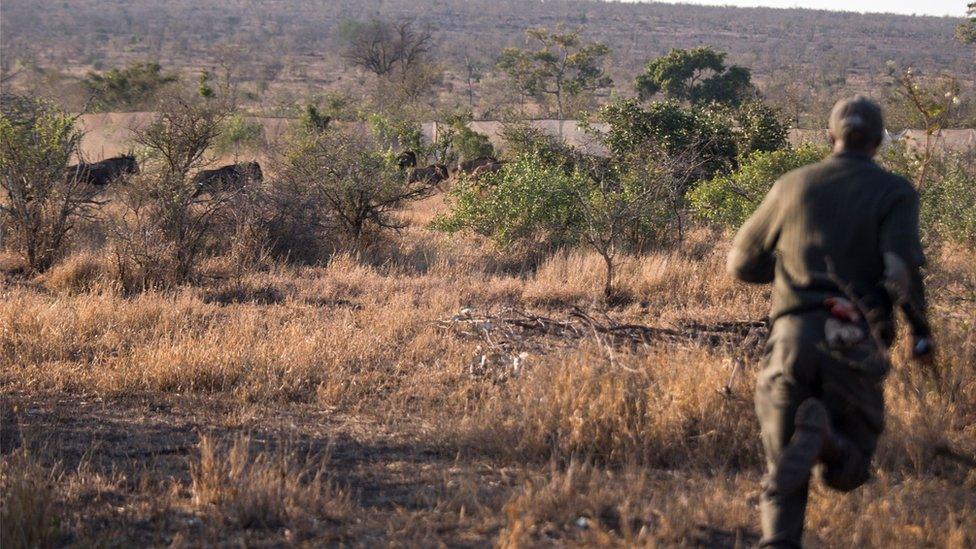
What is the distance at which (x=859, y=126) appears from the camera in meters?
3.08

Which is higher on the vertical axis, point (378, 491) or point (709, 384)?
point (709, 384)

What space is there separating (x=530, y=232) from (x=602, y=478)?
21.4ft

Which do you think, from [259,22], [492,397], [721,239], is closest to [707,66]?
[721,239]

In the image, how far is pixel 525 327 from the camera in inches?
255

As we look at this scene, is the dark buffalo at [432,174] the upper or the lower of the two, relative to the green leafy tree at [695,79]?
lower

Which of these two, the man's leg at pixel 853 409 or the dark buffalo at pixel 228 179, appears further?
the dark buffalo at pixel 228 179

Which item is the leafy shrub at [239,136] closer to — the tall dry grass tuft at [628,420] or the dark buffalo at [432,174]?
the dark buffalo at [432,174]

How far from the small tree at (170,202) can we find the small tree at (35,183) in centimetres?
64

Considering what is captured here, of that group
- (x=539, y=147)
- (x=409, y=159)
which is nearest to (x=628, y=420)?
(x=539, y=147)

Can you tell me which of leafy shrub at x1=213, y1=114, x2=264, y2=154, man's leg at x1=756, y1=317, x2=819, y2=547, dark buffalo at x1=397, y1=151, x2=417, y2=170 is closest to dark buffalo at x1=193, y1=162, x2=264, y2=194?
dark buffalo at x1=397, y1=151, x2=417, y2=170

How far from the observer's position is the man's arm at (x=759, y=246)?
10.3ft

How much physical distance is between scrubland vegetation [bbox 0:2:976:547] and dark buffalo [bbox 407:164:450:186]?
355 centimetres

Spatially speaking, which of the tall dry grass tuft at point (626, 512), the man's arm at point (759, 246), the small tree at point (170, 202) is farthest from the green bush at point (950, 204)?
the small tree at point (170, 202)

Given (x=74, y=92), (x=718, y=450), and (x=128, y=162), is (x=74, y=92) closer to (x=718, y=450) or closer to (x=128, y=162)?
(x=128, y=162)
